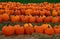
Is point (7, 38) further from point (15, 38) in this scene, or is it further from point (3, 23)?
point (3, 23)

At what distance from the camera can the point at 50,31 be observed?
7410 mm

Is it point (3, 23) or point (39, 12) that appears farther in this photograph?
point (39, 12)

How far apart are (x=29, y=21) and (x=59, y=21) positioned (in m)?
1.32

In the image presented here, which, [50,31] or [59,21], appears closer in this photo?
[50,31]

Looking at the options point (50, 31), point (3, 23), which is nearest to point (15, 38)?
point (50, 31)

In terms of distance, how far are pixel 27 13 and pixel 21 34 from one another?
4.21 m

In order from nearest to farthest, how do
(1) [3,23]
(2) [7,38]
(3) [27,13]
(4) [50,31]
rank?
(2) [7,38]
(4) [50,31]
(1) [3,23]
(3) [27,13]

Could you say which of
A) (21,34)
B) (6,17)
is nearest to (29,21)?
(6,17)

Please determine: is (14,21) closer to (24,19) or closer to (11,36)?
(24,19)

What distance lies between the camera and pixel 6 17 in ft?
33.5

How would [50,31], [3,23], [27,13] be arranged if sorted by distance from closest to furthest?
[50,31]
[3,23]
[27,13]

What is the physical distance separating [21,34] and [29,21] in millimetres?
2650

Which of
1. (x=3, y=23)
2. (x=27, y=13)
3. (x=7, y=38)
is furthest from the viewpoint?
(x=27, y=13)

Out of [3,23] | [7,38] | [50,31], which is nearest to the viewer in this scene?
[7,38]
